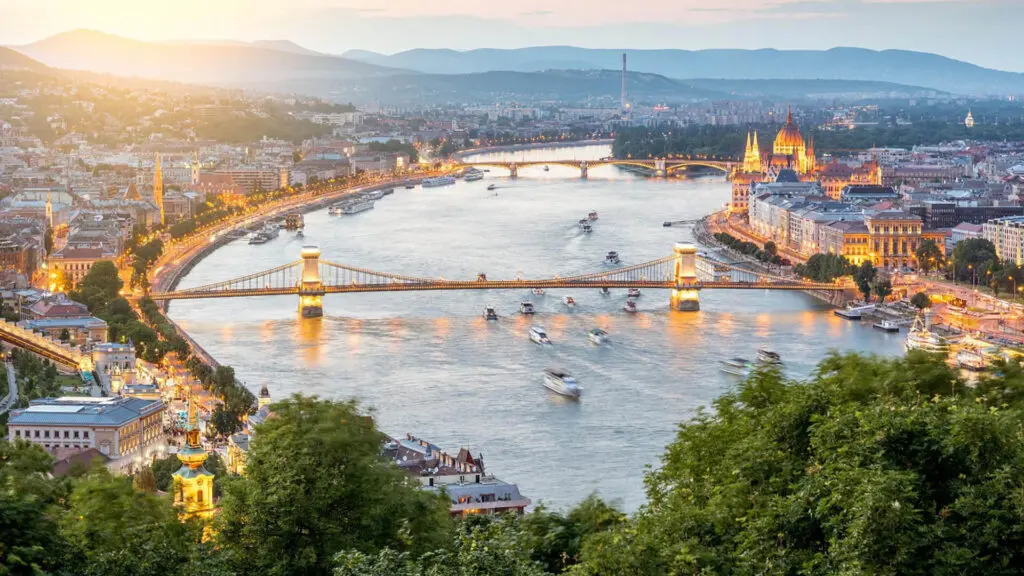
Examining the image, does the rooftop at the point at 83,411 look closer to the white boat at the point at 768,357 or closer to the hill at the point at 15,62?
the white boat at the point at 768,357

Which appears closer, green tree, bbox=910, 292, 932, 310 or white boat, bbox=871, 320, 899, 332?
white boat, bbox=871, 320, 899, 332

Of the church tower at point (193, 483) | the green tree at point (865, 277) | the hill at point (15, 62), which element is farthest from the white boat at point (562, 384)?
the hill at point (15, 62)

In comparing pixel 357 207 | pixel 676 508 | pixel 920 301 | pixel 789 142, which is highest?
pixel 676 508

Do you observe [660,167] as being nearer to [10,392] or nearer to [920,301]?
[920,301]

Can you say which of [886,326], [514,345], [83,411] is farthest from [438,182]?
[83,411]

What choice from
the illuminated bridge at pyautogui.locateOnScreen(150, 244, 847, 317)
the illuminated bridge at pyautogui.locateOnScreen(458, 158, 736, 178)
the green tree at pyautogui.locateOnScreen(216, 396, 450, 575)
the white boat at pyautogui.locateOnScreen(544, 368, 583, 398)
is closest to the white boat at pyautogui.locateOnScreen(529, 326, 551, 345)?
the white boat at pyautogui.locateOnScreen(544, 368, 583, 398)

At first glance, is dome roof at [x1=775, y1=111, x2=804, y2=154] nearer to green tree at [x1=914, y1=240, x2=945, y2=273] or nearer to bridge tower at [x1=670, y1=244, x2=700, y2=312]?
green tree at [x1=914, y1=240, x2=945, y2=273]

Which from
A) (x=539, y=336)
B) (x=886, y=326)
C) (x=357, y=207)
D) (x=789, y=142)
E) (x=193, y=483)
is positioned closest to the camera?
(x=193, y=483)
